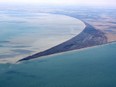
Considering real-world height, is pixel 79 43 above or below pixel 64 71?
above

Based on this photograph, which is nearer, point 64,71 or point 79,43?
point 64,71

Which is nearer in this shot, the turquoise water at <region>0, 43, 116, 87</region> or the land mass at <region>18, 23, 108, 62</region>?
the turquoise water at <region>0, 43, 116, 87</region>

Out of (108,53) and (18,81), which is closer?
(18,81)

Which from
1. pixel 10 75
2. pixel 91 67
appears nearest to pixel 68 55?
pixel 91 67

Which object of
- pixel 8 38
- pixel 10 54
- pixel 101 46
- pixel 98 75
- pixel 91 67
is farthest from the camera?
pixel 8 38

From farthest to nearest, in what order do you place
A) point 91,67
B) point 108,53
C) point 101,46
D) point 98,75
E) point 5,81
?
point 101,46
point 108,53
point 91,67
point 98,75
point 5,81

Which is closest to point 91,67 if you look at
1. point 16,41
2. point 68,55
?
point 68,55

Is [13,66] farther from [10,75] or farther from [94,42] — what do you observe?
[94,42]

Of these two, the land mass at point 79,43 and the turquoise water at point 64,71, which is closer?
the turquoise water at point 64,71
